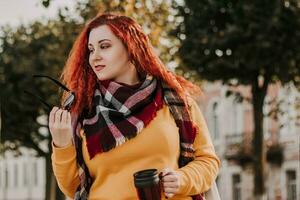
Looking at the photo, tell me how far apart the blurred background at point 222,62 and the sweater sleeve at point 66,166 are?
4267mm

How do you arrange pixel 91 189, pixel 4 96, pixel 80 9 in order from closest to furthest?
pixel 91 189 → pixel 80 9 → pixel 4 96

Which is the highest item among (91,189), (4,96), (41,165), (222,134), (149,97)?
(149,97)

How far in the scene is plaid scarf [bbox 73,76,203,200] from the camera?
3.62 m

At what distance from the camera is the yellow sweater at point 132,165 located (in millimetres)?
3568

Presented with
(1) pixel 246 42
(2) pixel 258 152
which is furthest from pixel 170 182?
(2) pixel 258 152

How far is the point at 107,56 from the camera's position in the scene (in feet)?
12.5

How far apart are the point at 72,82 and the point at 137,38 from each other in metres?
0.36

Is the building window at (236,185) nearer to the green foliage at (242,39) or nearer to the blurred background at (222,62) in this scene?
the blurred background at (222,62)

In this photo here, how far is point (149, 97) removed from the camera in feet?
12.3

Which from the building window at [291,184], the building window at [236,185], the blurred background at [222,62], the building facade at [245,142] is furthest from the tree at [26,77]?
the building window at [236,185]

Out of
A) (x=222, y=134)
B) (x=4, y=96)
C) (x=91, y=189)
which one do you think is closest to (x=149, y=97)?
(x=91, y=189)

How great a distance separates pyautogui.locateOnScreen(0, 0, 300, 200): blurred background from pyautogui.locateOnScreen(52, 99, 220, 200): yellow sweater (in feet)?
13.8

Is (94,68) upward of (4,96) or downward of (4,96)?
upward

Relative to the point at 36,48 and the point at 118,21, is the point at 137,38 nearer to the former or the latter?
the point at 118,21
